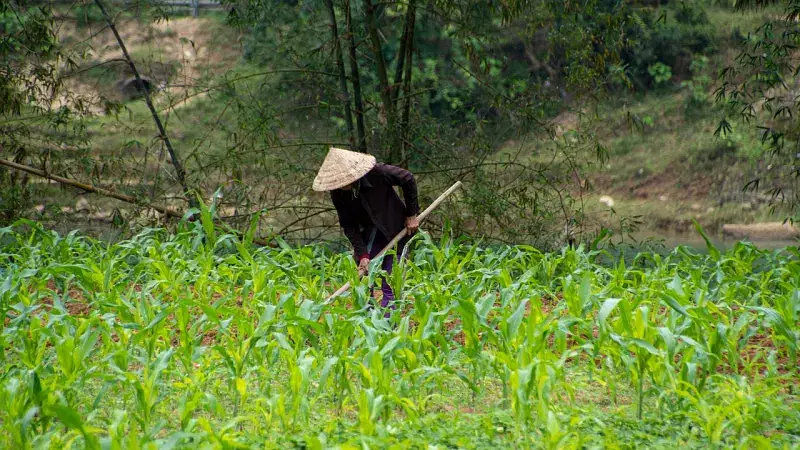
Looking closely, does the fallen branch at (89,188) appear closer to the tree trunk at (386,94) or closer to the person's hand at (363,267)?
the tree trunk at (386,94)

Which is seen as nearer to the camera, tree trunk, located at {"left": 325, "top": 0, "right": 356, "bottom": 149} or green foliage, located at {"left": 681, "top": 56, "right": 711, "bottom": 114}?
tree trunk, located at {"left": 325, "top": 0, "right": 356, "bottom": 149}

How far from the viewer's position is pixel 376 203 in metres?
5.28

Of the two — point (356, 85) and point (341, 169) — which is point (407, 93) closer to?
point (356, 85)

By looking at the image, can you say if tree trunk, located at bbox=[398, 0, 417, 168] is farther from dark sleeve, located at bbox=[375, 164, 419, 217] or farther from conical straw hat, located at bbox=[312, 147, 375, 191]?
conical straw hat, located at bbox=[312, 147, 375, 191]

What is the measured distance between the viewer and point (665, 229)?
45.4 feet

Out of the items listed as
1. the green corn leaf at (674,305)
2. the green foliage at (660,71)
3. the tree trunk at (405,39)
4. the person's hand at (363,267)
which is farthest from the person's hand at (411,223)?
the green foliage at (660,71)

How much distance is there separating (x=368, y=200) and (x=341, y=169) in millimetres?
288

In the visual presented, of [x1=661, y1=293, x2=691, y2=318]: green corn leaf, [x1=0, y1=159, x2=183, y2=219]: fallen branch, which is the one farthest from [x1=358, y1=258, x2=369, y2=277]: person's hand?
[x1=0, y1=159, x2=183, y2=219]: fallen branch

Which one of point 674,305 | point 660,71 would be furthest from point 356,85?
point 660,71

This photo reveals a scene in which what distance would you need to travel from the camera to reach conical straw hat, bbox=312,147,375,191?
16.5 ft

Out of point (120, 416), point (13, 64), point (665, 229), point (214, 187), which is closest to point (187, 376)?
point (120, 416)

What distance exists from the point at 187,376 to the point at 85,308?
2.13 m

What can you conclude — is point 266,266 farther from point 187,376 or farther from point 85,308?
point 187,376

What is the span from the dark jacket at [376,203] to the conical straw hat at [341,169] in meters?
0.12
